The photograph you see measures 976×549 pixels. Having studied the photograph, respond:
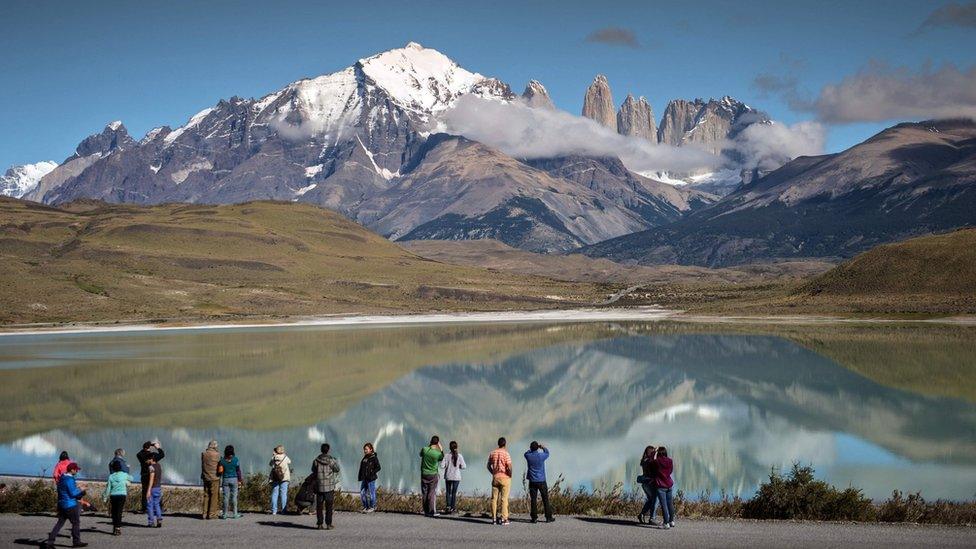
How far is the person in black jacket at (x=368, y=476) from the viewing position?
2888cm

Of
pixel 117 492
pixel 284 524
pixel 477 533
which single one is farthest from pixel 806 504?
pixel 117 492

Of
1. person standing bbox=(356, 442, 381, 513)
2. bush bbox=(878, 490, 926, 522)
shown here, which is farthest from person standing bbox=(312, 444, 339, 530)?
bush bbox=(878, 490, 926, 522)

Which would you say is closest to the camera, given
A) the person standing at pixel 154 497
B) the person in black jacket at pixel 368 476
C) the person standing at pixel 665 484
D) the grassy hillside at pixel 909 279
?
the person standing at pixel 665 484

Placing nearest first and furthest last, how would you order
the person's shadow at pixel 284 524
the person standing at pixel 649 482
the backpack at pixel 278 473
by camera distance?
the person standing at pixel 649 482
the person's shadow at pixel 284 524
the backpack at pixel 278 473

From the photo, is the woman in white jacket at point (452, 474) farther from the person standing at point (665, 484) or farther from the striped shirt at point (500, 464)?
the person standing at point (665, 484)

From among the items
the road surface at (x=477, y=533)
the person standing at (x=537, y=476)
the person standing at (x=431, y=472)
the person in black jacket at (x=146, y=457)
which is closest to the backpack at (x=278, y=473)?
the road surface at (x=477, y=533)

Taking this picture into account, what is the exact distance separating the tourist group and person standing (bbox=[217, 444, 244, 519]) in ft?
0.07

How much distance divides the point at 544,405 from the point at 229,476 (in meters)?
35.3

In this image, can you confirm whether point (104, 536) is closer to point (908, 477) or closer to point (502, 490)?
point (502, 490)

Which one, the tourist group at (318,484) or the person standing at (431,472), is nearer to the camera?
the tourist group at (318,484)

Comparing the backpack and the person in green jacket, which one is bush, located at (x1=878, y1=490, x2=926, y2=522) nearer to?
the backpack

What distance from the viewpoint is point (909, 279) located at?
6220 inches

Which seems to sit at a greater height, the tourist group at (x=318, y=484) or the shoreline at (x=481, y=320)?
the shoreline at (x=481, y=320)

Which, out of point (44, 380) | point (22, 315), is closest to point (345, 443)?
point (44, 380)
